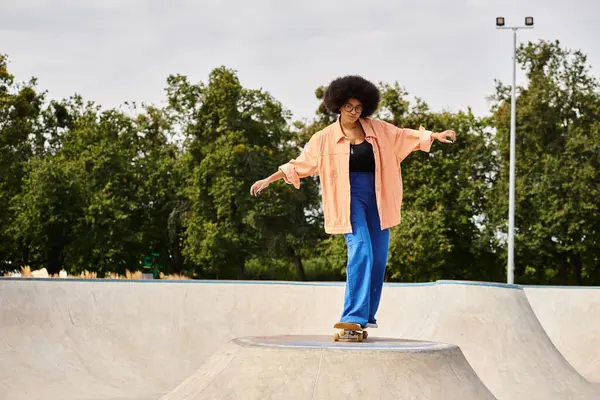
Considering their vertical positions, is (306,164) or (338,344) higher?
(306,164)

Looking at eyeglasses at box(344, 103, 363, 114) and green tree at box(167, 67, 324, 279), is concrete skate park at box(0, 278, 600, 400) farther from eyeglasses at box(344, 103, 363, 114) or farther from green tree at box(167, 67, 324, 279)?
green tree at box(167, 67, 324, 279)

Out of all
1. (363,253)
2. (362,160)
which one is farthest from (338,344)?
(362,160)

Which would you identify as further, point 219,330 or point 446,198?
point 446,198

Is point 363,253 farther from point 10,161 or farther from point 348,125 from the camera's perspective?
point 10,161

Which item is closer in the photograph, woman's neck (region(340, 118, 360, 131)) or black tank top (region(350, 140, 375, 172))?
black tank top (region(350, 140, 375, 172))

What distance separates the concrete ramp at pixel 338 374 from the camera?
6.99 meters

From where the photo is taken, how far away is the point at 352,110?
8.47 metres

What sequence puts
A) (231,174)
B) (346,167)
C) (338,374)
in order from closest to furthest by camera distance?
(338,374)
(346,167)
(231,174)

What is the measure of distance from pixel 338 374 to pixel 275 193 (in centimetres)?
3474

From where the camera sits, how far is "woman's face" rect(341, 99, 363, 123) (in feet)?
27.8

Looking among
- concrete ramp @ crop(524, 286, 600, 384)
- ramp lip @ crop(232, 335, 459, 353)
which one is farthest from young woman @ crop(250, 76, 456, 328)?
concrete ramp @ crop(524, 286, 600, 384)

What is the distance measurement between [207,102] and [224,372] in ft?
121

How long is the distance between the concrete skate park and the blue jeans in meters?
0.33

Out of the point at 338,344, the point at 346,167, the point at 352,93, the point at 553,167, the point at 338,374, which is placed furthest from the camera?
the point at 553,167
